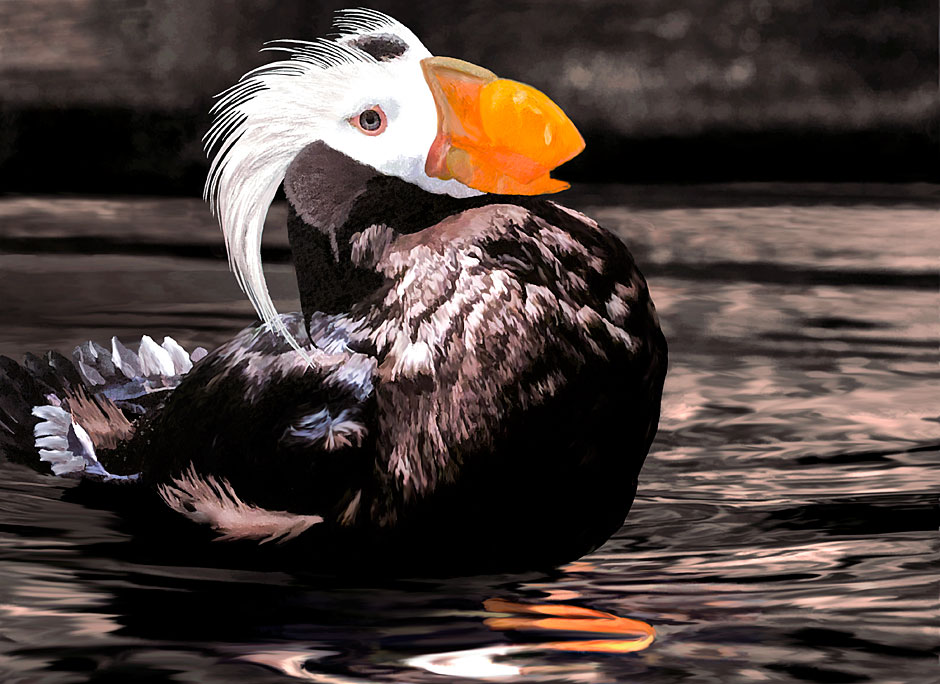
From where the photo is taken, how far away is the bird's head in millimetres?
2012

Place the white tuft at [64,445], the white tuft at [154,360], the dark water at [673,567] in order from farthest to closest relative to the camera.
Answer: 1. the white tuft at [154,360]
2. the white tuft at [64,445]
3. the dark water at [673,567]

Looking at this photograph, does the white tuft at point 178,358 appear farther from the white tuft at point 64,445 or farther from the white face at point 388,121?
the white face at point 388,121

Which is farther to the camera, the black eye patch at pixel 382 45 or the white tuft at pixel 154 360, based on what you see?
the white tuft at pixel 154 360

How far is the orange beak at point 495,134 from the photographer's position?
1.99 metres

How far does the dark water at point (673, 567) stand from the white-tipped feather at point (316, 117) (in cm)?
38

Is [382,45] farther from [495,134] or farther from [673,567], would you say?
[673,567]

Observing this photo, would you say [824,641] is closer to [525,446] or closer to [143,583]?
[525,446]

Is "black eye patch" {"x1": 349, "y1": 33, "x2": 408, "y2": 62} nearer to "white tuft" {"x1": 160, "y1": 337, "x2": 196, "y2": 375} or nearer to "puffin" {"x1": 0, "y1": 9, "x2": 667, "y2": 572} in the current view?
"puffin" {"x1": 0, "y1": 9, "x2": 667, "y2": 572}

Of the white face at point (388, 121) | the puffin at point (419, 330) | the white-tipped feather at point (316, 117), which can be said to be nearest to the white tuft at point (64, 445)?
the puffin at point (419, 330)

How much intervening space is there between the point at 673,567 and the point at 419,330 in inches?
19.6

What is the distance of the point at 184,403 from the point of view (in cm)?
222

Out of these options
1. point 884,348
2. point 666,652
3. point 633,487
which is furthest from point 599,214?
point 666,652

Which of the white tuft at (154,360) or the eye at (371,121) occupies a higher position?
the eye at (371,121)

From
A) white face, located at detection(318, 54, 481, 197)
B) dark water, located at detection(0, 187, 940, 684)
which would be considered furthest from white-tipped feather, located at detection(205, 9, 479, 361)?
dark water, located at detection(0, 187, 940, 684)
